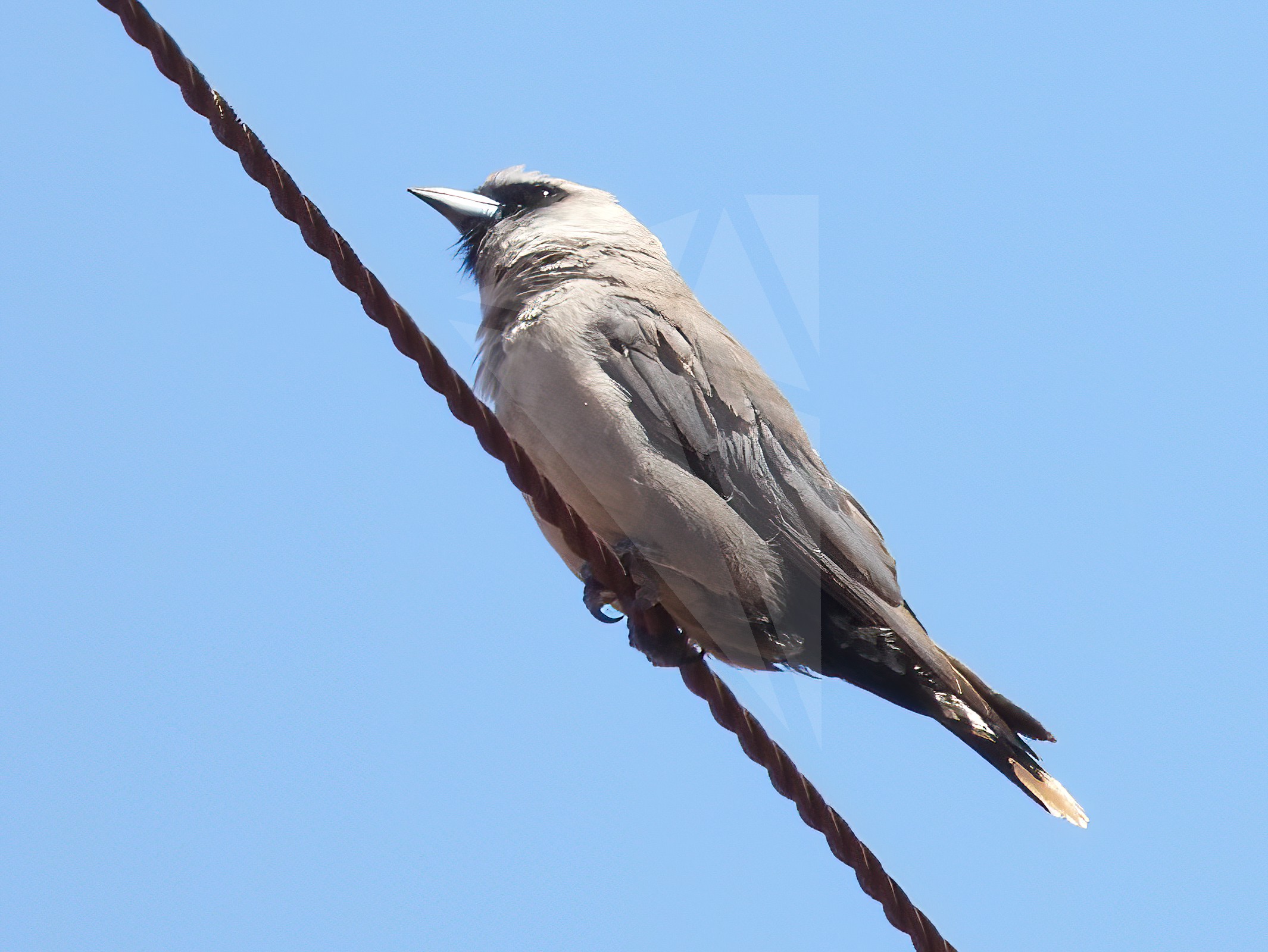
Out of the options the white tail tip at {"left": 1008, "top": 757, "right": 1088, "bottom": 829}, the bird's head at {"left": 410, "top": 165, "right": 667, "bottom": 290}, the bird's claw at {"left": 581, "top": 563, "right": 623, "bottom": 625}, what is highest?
the bird's head at {"left": 410, "top": 165, "right": 667, "bottom": 290}

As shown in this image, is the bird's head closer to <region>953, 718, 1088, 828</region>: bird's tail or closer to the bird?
the bird

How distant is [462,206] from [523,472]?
2.37 metres

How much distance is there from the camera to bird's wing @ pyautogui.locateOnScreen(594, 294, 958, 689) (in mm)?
4129

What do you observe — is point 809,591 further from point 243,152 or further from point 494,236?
point 243,152

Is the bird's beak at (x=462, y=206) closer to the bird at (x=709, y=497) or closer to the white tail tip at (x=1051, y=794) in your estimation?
the bird at (x=709, y=497)

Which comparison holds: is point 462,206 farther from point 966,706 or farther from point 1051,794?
point 1051,794

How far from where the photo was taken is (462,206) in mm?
5273

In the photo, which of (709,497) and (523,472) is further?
(709,497)

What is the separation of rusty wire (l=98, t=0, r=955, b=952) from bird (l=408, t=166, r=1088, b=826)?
0.76 feet

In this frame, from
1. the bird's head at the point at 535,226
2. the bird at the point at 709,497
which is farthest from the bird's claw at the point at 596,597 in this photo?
the bird's head at the point at 535,226

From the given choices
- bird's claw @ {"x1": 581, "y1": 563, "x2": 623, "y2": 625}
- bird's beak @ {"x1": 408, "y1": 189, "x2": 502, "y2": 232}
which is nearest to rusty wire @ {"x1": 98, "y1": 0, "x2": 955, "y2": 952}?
bird's claw @ {"x1": 581, "y1": 563, "x2": 623, "y2": 625}

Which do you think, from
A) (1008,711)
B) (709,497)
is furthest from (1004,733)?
A: (709,497)

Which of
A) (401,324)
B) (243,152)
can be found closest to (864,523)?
(401,324)

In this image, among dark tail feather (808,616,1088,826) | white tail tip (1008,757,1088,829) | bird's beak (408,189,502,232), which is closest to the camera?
white tail tip (1008,757,1088,829)
